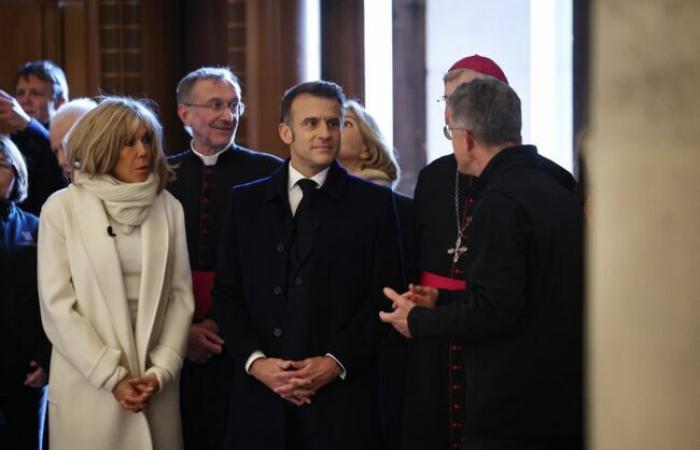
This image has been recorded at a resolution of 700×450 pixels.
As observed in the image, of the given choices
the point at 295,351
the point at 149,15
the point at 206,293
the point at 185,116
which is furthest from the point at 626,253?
the point at 149,15

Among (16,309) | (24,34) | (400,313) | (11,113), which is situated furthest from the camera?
(24,34)

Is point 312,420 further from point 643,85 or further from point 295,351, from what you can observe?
point 643,85

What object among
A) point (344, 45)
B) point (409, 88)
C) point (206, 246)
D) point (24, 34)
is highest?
point (24, 34)

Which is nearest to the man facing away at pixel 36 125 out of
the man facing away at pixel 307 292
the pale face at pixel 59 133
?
the pale face at pixel 59 133

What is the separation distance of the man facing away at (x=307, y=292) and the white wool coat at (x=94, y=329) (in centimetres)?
23

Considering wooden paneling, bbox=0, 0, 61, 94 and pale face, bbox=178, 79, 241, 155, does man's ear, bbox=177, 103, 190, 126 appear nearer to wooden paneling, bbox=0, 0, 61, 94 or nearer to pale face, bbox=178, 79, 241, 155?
pale face, bbox=178, 79, 241, 155

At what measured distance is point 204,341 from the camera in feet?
12.4

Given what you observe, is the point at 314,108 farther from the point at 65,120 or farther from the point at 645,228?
the point at 645,228

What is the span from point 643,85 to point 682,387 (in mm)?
264

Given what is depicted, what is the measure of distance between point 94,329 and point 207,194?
985mm

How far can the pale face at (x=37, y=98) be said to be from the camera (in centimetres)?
570

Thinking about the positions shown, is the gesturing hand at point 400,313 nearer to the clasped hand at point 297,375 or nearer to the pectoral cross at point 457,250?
the clasped hand at point 297,375

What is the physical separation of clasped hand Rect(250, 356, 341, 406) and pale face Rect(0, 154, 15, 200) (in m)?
1.14

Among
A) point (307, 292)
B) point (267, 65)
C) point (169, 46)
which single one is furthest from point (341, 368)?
point (169, 46)
